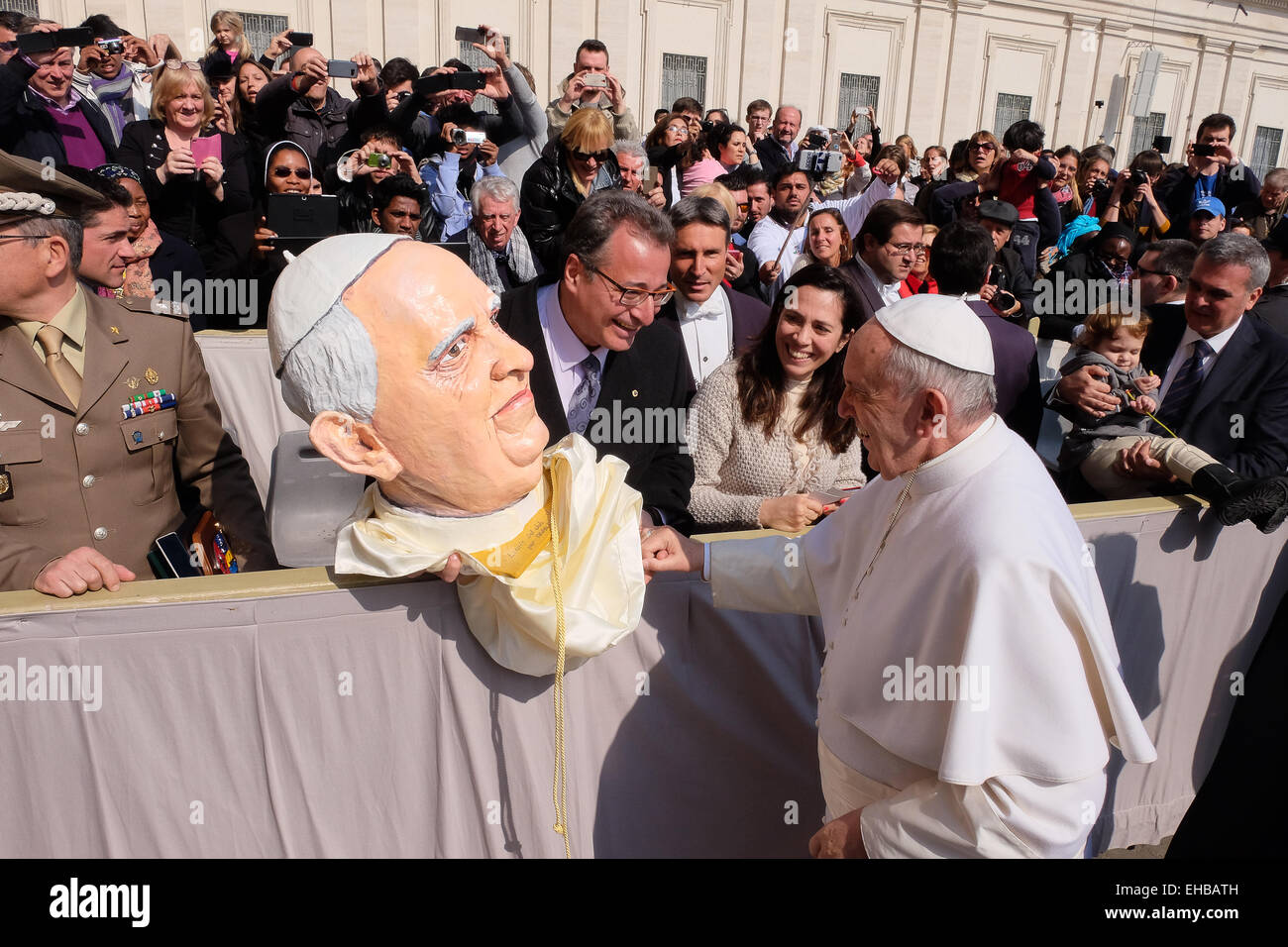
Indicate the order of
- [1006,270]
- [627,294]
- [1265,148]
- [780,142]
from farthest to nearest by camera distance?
[1265,148] < [780,142] < [1006,270] < [627,294]

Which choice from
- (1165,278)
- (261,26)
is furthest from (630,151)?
(261,26)

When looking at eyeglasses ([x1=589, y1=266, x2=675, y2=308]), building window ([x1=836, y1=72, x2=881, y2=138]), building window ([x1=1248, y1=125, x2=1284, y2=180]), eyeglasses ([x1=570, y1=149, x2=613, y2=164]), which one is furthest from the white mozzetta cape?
building window ([x1=1248, y1=125, x2=1284, y2=180])

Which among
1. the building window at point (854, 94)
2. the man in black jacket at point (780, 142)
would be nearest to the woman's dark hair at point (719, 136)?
the man in black jacket at point (780, 142)

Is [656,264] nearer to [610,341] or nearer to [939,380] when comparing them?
[610,341]

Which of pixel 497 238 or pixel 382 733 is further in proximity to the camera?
pixel 497 238

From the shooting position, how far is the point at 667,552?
2.40 m

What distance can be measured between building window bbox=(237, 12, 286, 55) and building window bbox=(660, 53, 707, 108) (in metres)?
9.34

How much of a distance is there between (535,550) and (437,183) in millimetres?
5075

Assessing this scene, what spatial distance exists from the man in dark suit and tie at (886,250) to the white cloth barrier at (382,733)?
257 centimetres

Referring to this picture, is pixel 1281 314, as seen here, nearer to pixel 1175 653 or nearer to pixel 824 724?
pixel 1175 653

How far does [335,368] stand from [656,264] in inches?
56.8

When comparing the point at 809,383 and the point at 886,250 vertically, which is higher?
the point at 886,250

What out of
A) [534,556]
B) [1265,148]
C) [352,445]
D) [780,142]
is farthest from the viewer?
[1265,148]
